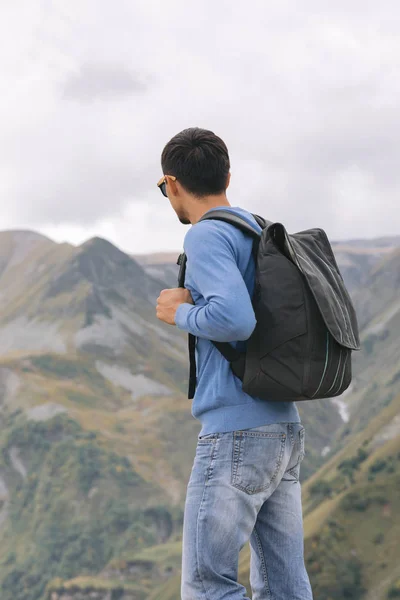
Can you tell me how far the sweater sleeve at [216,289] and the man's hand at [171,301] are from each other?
152 mm

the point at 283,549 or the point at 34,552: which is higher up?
the point at 283,549

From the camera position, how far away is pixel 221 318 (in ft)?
14.9

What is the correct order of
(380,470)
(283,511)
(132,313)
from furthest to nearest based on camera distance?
(132,313) < (380,470) < (283,511)

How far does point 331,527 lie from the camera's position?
6325cm

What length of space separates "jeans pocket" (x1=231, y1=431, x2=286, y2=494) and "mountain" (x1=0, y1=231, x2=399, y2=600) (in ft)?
188

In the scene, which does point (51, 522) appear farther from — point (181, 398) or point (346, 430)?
point (346, 430)

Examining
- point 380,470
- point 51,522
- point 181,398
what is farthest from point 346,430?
point 380,470

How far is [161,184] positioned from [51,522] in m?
120

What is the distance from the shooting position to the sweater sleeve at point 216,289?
452cm

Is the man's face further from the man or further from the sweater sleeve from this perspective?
the sweater sleeve

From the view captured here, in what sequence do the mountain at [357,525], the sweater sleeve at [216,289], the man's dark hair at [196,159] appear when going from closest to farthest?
the sweater sleeve at [216,289], the man's dark hair at [196,159], the mountain at [357,525]

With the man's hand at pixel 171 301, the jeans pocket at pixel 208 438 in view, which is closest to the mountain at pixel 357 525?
the jeans pocket at pixel 208 438

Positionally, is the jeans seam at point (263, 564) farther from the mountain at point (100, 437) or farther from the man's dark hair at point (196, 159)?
the mountain at point (100, 437)

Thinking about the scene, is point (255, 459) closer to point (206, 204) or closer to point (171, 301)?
point (171, 301)
